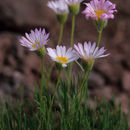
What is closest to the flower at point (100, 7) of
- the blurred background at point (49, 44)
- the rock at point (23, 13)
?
the blurred background at point (49, 44)

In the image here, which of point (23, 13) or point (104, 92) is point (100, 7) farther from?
point (23, 13)

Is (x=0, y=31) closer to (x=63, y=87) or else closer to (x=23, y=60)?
(x=23, y=60)

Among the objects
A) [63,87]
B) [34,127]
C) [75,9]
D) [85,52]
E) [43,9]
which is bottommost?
[34,127]

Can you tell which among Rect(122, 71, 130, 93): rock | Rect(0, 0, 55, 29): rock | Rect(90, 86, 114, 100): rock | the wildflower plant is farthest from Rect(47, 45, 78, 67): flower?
Rect(0, 0, 55, 29): rock

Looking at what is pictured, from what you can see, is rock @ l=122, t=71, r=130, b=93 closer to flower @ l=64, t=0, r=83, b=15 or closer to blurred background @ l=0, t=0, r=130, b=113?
blurred background @ l=0, t=0, r=130, b=113

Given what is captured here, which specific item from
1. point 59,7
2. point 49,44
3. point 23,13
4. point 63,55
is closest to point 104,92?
point 49,44

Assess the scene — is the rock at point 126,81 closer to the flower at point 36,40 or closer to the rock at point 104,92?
the rock at point 104,92

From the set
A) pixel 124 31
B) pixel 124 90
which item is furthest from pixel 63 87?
pixel 124 31
